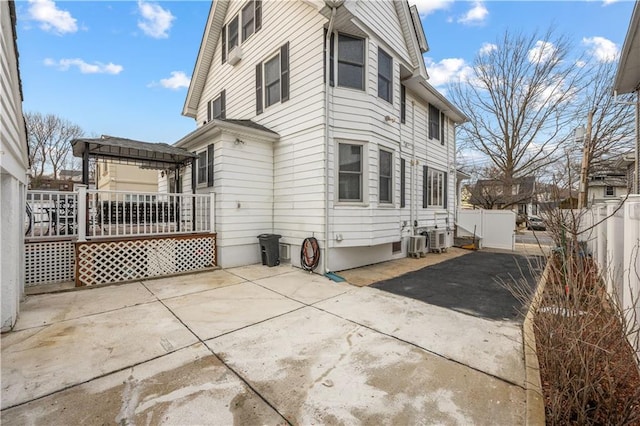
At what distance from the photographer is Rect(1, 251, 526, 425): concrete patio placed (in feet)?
6.80

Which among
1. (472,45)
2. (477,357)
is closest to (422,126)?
(477,357)

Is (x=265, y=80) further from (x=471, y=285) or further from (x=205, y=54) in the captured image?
(x=471, y=285)

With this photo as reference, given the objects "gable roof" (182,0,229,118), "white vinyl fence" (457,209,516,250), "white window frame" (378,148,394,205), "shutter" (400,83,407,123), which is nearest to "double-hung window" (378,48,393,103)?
"shutter" (400,83,407,123)

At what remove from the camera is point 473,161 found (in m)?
20.1

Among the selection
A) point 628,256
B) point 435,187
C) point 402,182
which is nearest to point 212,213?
point 402,182

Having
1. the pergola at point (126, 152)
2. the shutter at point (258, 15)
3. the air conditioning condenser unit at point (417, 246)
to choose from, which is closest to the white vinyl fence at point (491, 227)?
the air conditioning condenser unit at point (417, 246)

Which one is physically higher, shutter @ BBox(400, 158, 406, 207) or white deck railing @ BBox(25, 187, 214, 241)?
shutter @ BBox(400, 158, 406, 207)

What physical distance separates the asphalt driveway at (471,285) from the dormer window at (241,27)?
27.8 ft

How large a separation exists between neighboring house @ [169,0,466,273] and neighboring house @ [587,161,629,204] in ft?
14.6

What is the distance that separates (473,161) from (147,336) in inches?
869

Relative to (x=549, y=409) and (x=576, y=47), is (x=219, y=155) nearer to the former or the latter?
(x=549, y=409)

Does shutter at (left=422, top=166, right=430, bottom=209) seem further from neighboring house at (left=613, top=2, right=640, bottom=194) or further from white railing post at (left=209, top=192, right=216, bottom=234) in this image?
white railing post at (left=209, top=192, right=216, bottom=234)

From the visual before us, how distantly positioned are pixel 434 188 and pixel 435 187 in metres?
0.12

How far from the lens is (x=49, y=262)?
18.4ft
